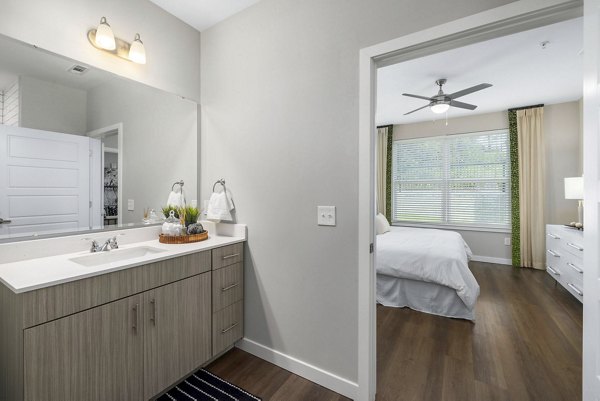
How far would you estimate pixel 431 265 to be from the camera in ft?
8.63

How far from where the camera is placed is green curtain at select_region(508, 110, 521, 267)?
4301 mm

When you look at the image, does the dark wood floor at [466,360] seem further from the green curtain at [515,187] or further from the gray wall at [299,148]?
the green curtain at [515,187]

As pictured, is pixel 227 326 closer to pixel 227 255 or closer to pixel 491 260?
pixel 227 255

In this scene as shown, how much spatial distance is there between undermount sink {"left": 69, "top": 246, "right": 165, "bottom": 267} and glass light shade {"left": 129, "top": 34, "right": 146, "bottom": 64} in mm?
1255

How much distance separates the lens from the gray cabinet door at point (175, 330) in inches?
56.6

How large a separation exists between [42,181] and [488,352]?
10.4ft

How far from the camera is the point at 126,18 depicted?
1.80 metres

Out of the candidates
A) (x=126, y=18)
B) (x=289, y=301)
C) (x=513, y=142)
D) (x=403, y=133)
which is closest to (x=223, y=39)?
(x=126, y=18)

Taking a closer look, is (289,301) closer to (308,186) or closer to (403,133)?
(308,186)

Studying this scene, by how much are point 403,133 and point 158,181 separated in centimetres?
462

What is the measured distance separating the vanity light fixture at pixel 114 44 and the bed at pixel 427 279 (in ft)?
8.02

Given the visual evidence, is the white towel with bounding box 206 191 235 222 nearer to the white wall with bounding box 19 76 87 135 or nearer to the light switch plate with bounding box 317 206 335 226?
the light switch plate with bounding box 317 206 335 226

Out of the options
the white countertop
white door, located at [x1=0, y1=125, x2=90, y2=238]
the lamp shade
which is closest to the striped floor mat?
the white countertop

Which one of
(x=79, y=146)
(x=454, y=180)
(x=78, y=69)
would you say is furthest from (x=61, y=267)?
(x=454, y=180)
